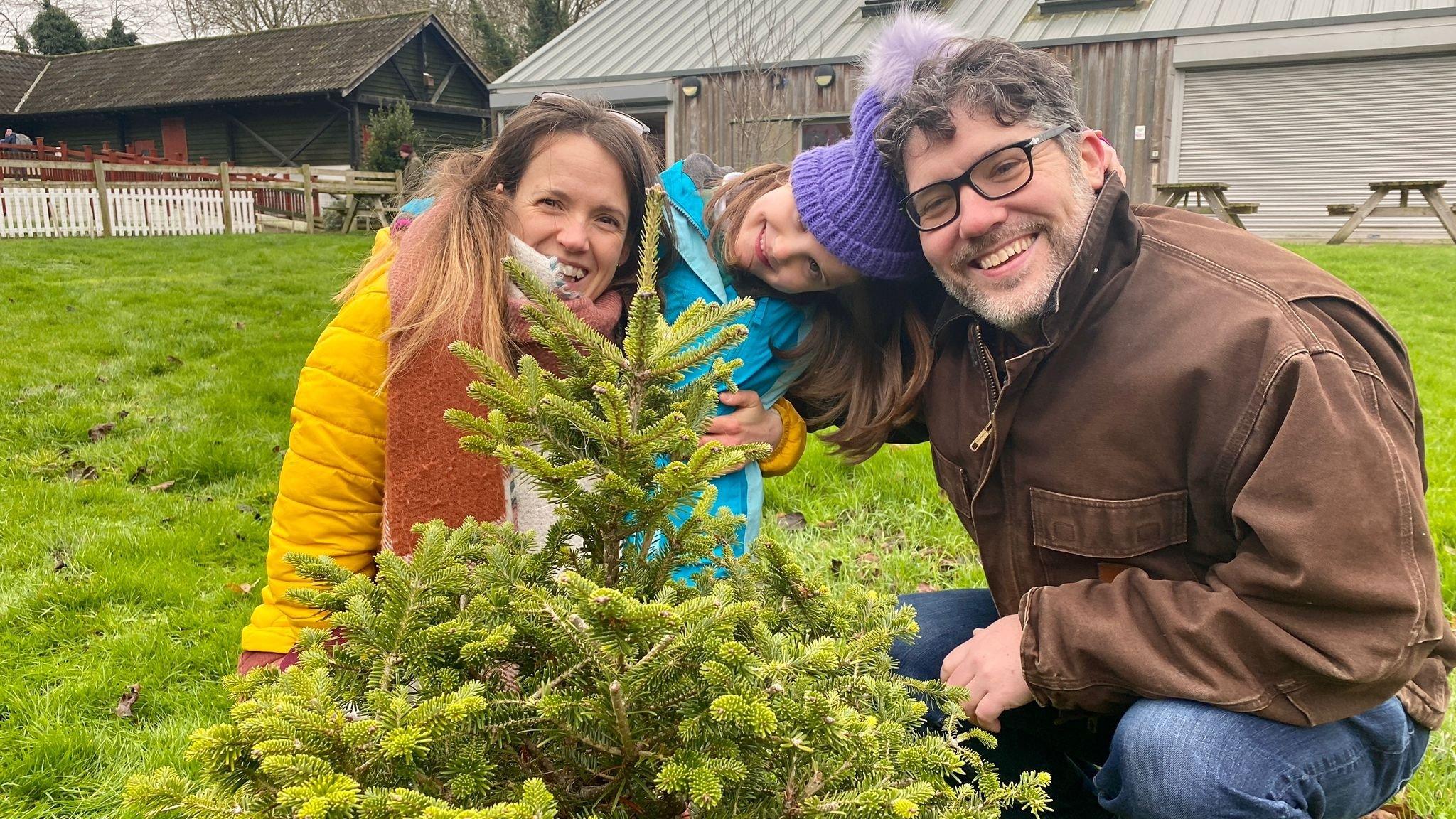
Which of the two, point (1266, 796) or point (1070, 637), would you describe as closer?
point (1266, 796)

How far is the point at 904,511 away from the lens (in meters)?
4.45

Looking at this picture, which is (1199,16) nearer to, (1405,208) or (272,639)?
(1405,208)

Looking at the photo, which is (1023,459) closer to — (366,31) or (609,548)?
(609,548)

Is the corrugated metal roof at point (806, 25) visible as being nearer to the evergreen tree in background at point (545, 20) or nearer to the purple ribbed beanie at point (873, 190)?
the evergreen tree in background at point (545, 20)

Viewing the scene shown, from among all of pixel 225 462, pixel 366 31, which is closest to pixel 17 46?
pixel 366 31

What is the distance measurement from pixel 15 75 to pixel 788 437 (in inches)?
1693

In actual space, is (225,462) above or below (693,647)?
below

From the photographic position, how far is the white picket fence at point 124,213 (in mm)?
16656

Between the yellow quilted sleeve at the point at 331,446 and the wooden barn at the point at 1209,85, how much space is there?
11.7 m

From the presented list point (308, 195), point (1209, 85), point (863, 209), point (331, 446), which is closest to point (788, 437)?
point (863, 209)

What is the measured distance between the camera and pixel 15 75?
34188 mm

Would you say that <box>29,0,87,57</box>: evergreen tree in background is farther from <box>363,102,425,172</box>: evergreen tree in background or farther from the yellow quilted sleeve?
the yellow quilted sleeve

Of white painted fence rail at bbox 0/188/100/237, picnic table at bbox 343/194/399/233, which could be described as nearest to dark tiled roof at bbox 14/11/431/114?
picnic table at bbox 343/194/399/233

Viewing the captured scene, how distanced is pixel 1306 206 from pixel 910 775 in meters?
18.8
